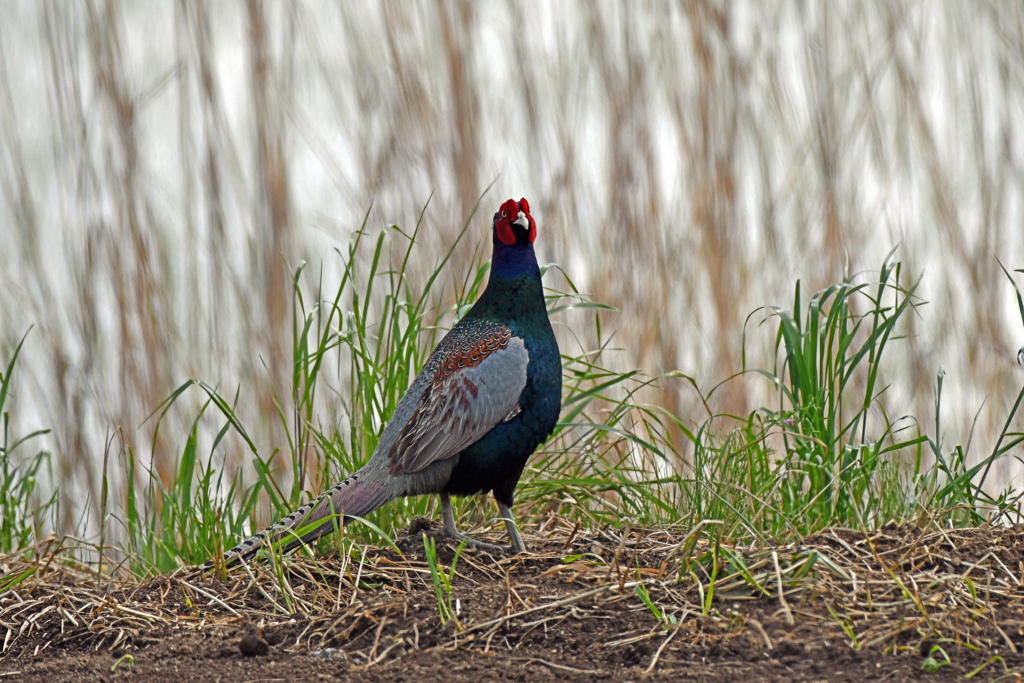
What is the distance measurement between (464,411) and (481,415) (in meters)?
0.05

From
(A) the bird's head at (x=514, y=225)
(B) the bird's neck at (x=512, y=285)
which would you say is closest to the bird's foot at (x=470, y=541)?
(B) the bird's neck at (x=512, y=285)

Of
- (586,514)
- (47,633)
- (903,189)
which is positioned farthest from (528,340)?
(903,189)

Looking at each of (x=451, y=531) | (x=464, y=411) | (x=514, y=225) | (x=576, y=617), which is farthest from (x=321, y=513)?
(x=514, y=225)

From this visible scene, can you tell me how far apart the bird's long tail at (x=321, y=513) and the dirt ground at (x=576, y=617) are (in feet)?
0.23

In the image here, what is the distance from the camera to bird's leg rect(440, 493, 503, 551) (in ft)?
8.87

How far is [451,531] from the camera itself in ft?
9.20

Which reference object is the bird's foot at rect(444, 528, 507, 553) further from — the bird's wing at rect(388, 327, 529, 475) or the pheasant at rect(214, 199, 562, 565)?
the bird's wing at rect(388, 327, 529, 475)

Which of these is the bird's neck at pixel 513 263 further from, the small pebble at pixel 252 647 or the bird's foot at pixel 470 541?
the small pebble at pixel 252 647

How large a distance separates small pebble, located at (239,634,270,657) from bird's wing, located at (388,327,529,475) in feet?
2.04

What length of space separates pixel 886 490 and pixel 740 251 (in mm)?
1406

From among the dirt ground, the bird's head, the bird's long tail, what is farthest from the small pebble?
the bird's head

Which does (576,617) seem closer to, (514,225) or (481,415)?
(481,415)

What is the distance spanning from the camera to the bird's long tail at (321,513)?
8.52ft

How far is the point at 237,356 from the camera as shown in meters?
3.86
